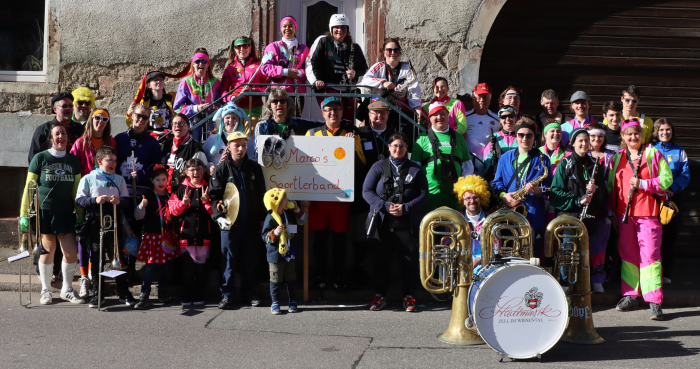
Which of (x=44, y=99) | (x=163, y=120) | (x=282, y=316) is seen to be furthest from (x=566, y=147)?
(x=44, y=99)

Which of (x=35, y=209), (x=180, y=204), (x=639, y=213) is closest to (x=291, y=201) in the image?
(x=180, y=204)

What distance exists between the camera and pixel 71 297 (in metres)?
6.65

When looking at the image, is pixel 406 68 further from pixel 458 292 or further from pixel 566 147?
pixel 458 292

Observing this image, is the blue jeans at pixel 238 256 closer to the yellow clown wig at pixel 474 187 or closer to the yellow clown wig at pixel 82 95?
the yellow clown wig at pixel 474 187

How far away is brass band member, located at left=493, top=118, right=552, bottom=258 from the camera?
255 inches

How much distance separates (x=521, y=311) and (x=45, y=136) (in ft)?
17.2

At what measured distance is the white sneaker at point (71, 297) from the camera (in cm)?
664

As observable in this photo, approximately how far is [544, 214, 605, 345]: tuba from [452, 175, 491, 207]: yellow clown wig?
101cm

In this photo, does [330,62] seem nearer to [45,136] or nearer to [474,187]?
[474,187]

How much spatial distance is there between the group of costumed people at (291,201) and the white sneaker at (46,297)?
13mm

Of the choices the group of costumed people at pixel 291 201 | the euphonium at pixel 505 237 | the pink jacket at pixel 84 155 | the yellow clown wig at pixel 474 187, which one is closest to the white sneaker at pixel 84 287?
the group of costumed people at pixel 291 201

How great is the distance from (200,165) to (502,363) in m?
3.45

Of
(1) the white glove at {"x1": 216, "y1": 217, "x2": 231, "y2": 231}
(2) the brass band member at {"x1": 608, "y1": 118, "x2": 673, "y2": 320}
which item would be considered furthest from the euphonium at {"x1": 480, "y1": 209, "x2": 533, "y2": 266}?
(1) the white glove at {"x1": 216, "y1": 217, "x2": 231, "y2": 231}

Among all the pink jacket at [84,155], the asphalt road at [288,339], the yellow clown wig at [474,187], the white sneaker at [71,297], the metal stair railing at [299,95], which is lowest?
the asphalt road at [288,339]
